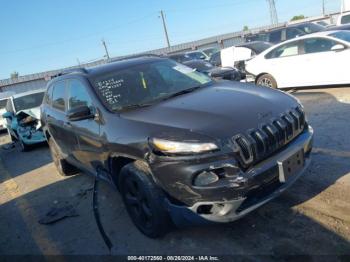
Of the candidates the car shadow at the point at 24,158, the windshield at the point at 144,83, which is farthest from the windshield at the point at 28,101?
the windshield at the point at 144,83

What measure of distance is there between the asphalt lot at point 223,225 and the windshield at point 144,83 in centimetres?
143

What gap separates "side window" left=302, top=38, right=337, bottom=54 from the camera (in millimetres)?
9023

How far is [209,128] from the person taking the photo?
10.9ft

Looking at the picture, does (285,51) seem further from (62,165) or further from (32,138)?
(32,138)

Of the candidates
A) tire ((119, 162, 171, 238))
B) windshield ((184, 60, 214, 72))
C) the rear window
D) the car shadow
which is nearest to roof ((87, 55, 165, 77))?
tire ((119, 162, 171, 238))

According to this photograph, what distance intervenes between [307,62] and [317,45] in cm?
46

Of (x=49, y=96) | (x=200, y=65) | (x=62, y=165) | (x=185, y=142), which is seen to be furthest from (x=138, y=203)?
(x=200, y=65)

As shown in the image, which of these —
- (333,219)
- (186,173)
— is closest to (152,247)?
(186,173)

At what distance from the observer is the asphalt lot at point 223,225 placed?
3438 millimetres

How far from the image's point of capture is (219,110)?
364cm

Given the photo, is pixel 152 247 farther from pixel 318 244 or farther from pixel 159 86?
pixel 159 86

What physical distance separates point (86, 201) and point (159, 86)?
2.05 meters

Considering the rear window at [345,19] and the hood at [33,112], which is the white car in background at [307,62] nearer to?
the hood at [33,112]

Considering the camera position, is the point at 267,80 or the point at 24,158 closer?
the point at 24,158
